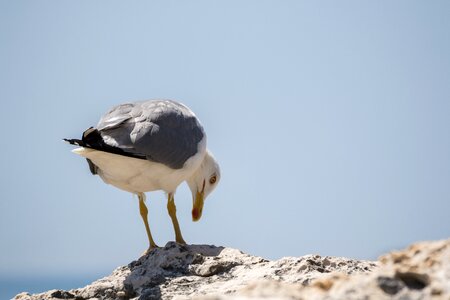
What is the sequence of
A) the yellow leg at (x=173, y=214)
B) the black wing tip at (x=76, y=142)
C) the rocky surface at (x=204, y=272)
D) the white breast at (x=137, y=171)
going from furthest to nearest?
1. the yellow leg at (x=173, y=214)
2. the white breast at (x=137, y=171)
3. the black wing tip at (x=76, y=142)
4. the rocky surface at (x=204, y=272)

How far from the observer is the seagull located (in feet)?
30.3

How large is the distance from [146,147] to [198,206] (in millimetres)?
2158

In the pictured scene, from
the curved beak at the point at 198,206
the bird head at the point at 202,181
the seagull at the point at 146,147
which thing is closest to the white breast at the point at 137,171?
the seagull at the point at 146,147

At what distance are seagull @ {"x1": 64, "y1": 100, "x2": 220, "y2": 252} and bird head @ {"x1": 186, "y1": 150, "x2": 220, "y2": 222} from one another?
612 mm

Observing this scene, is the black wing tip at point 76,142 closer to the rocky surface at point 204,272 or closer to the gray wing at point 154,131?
the gray wing at point 154,131

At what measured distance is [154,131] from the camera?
9453mm

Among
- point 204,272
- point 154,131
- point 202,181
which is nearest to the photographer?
point 204,272

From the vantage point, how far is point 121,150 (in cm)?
913

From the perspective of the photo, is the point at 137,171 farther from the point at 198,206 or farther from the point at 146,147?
the point at 198,206

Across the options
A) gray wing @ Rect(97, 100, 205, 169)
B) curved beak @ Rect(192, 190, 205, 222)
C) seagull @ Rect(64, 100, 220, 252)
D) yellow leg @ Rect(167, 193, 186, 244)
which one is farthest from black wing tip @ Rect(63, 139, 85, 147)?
curved beak @ Rect(192, 190, 205, 222)

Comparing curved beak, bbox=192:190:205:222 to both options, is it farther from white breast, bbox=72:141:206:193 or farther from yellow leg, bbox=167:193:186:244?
white breast, bbox=72:141:206:193

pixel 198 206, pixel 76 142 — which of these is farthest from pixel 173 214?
pixel 76 142

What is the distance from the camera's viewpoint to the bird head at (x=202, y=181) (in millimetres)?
11125

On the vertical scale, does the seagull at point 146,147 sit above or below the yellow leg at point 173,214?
above
